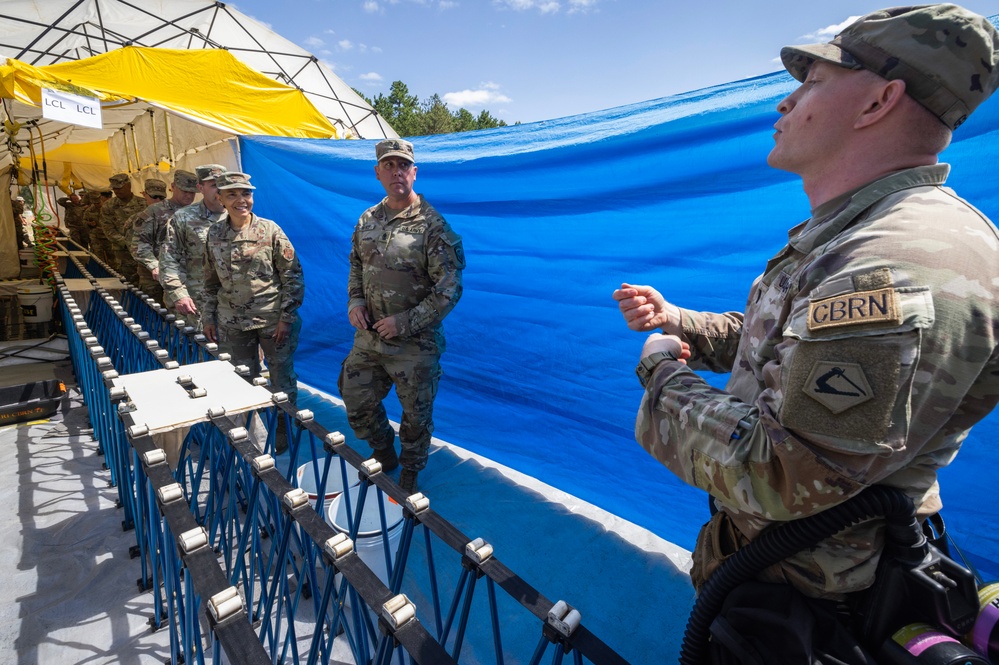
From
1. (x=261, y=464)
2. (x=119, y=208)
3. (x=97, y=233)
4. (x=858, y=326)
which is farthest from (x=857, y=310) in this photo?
(x=97, y=233)

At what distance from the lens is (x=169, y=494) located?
62.1 inches

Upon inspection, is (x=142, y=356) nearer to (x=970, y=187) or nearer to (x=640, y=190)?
(x=640, y=190)

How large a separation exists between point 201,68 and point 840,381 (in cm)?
682

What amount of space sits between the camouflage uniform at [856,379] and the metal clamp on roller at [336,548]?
88cm

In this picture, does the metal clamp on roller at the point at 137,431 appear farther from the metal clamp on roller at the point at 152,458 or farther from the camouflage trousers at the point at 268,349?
the camouflage trousers at the point at 268,349

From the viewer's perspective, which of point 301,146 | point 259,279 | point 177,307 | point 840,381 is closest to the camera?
point 840,381

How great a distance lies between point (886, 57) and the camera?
0.91 metres

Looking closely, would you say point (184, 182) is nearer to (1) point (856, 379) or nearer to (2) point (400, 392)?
(2) point (400, 392)

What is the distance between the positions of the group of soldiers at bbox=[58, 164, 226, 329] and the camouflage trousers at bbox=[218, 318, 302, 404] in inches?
24.1

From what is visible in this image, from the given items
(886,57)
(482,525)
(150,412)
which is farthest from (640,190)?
(150,412)

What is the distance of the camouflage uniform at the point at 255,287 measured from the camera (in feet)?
13.1

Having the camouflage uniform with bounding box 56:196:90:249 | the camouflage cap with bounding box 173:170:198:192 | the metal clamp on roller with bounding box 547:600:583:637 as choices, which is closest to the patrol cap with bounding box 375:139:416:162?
the metal clamp on roller with bounding box 547:600:583:637

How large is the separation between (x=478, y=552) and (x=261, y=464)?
0.91 m

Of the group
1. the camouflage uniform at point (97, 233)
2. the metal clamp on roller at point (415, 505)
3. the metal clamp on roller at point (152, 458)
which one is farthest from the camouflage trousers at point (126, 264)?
the metal clamp on roller at point (415, 505)
